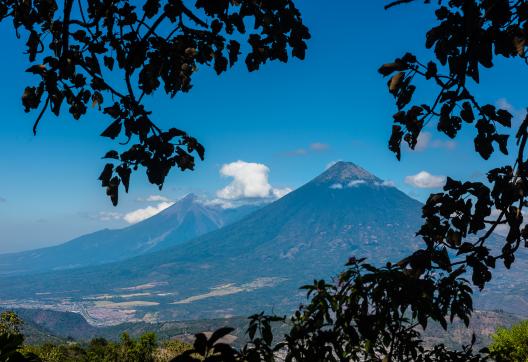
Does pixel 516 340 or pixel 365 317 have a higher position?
pixel 365 317

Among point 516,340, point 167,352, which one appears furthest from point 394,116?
point 167,352

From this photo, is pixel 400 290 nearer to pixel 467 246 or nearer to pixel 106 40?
pixel 467 246

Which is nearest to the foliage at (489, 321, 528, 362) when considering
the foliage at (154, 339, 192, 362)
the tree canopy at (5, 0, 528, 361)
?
the tree canopy at (5, 0, 528, 361)

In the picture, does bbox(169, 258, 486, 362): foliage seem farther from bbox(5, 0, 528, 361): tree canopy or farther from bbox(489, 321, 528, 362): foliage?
bbox(489, 321, 528, 362): foliage

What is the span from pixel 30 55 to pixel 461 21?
12.2 ft

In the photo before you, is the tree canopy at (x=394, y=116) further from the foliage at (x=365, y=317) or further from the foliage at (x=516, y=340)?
the foliage at (x=516, y=340)

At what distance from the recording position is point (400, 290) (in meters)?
3.65

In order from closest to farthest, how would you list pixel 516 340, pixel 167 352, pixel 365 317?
1. pixel 365 317
2. pixel 516 340
3. pixel 167 352

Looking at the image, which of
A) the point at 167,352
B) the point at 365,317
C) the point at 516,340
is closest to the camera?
the point at 365,317

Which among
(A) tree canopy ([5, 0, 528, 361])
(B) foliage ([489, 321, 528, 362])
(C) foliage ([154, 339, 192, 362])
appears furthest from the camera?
(C) foliage ([154, 339, 192, 362])

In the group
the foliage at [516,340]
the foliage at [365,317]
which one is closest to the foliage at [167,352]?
the foliage at [516,340]

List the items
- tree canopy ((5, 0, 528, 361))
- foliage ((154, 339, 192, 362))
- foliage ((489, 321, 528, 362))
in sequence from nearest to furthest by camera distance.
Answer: tree canopy ((5, 0, 528, 361))
foliage ((489, 321, 528, 362))
foliage ((154, 339, 192, 362))

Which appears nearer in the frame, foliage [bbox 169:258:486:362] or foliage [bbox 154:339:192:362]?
foliage [bbox 169:258:486:362]

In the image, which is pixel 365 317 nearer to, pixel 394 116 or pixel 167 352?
pixel 394 116
